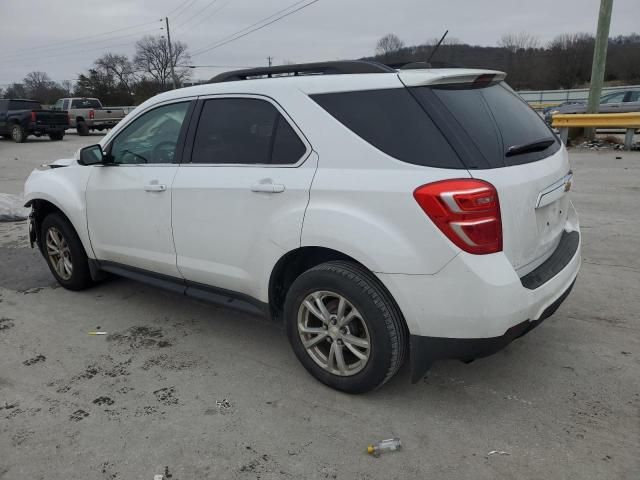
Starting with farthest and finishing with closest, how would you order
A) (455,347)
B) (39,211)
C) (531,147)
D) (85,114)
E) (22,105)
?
(85,114)
(22,105)
(39,211)
(531,147)
(455,347)

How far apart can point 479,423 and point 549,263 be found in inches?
37.7

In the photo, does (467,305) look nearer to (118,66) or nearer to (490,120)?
(490,120)

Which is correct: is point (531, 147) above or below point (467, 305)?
above

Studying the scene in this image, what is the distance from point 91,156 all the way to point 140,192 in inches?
23.9

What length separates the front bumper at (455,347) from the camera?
8.14 ft

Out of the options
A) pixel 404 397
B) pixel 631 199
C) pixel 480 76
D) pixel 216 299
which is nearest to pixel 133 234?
pixel 216 299

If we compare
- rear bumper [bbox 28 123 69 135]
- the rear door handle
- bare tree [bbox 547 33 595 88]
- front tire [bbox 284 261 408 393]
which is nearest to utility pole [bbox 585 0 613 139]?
the rear door handle

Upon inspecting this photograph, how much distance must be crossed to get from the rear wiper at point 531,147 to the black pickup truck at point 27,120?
24136 mm

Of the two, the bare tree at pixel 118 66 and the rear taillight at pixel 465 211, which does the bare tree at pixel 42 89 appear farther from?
the rear taillight at pixel 465 211

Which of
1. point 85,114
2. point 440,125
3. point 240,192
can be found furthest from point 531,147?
point 85,114

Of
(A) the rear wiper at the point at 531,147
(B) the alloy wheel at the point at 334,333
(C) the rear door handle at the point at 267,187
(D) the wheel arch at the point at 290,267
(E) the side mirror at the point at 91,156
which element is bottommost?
(B) the alloy wheel at the point at 334,333

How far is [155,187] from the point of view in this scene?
3.61m

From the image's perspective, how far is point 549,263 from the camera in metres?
2.85

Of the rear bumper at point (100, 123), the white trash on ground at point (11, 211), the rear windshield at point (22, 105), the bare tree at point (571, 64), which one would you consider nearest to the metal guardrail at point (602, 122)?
the white trash on ground at point (11, 211)
